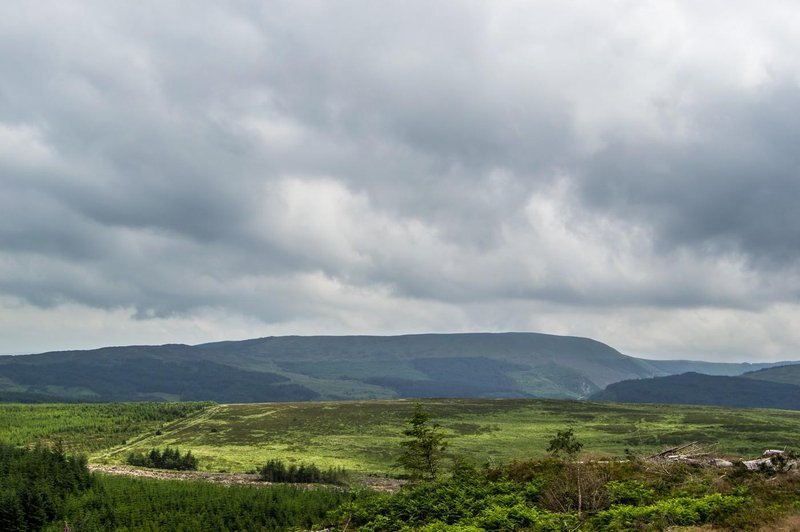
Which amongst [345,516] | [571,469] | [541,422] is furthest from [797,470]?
[541,422]

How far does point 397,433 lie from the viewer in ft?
326

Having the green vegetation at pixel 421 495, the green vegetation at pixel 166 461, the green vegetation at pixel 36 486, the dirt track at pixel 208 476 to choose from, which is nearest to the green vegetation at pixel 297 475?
the green vegetation at pixel 421 495

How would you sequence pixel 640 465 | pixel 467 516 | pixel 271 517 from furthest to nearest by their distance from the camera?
1. pixel 271 517
2. pixel 640 465
3. pixel 467 516

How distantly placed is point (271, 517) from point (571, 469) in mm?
20023

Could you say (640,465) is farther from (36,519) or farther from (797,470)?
(36,519)

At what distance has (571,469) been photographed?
29875mm

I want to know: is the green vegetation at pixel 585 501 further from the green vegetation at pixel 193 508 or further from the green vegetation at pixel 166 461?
the green vegetation at pixel 166 461

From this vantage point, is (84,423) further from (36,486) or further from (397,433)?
(36,486)

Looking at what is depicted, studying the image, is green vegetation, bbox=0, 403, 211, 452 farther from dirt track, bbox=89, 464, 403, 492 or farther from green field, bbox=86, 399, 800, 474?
dirt track, bbox=89, 464, 403, 492

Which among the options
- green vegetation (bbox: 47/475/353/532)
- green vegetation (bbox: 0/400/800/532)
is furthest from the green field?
green vegetation (bbox: 47/475/353/532)

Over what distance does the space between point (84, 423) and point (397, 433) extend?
5921 cm

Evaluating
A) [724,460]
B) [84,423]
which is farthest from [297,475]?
[84,423]

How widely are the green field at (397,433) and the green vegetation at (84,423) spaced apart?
4.37 metres

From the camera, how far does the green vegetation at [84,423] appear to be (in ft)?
278
